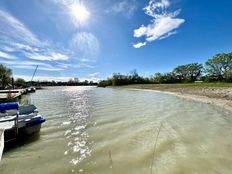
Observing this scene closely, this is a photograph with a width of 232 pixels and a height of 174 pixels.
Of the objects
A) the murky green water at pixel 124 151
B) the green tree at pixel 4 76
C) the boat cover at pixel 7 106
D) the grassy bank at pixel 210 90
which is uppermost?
the green tree at pixel 4 76

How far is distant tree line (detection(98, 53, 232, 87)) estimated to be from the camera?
57.1m

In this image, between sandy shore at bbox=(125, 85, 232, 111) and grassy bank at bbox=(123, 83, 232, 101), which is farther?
grassy bank at bbox=(123, 83, 232, 101)

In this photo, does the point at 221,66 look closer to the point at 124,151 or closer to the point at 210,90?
the point at 210,90


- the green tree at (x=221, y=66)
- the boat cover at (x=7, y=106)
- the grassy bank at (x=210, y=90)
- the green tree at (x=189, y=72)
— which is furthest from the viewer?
the green tree at (x=189, y=72)

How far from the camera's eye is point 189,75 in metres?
80.9

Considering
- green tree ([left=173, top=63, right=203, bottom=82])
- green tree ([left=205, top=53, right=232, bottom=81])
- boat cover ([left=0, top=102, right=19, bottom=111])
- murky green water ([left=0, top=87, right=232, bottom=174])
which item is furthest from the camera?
green tree ([left=173, top=63, right=203, bottom=82])

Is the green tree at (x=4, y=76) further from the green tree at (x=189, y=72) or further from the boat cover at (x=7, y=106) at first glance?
the green tree at (x=189, y=72)

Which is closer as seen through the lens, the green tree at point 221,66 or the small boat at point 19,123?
the small boat at point 19,123

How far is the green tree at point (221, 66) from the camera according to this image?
54.9m

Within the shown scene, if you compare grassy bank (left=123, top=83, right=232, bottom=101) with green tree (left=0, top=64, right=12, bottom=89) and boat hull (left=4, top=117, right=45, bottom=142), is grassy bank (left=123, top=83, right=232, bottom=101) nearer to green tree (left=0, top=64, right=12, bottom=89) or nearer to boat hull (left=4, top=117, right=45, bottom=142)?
boat hull (left=4, top=117, right=45, bottom=142)

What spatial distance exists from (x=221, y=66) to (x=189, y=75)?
22.3 m

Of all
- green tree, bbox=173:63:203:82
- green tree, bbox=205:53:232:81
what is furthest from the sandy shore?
green tree, bbox=173:63:203:82

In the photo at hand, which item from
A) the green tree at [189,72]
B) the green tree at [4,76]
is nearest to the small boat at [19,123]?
the green tree at [4,76]

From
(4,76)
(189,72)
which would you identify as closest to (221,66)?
(189,72)
